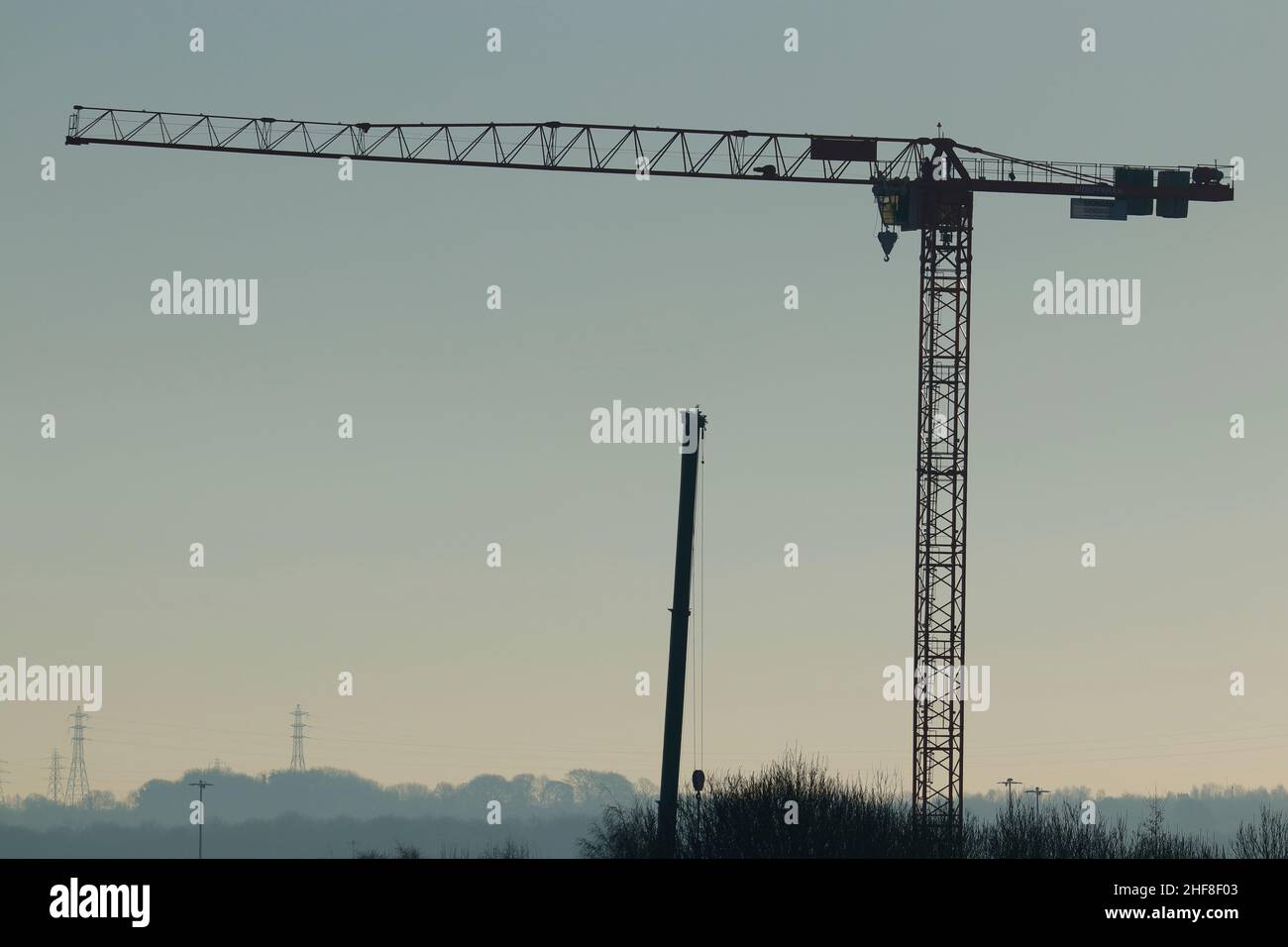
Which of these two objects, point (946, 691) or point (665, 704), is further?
point (946, 691)

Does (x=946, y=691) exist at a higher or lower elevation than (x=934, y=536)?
lower

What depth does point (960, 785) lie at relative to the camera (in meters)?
110

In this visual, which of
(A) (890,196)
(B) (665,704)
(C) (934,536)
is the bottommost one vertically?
(B) (665,704)
